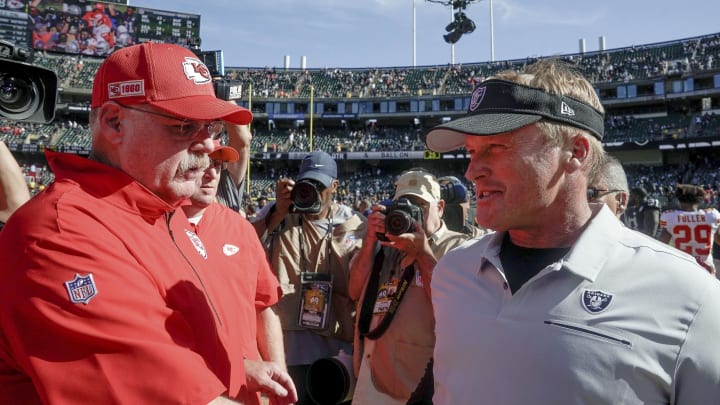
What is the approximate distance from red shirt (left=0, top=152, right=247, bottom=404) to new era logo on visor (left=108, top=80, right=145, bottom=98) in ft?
0.76

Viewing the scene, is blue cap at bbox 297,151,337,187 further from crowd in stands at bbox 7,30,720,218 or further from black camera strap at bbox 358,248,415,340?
crowd in stands at bbox 7,30,720,218

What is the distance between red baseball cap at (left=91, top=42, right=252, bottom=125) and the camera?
168cm

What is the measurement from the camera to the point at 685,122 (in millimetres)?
43656

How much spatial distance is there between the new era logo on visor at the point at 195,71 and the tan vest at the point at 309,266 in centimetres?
208

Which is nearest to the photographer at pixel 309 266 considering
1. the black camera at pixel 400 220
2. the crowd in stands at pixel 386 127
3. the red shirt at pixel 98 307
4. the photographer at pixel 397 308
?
the photographer at pixel 397 308

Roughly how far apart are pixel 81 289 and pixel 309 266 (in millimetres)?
2515

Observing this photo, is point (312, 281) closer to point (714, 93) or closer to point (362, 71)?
point (714, 93)

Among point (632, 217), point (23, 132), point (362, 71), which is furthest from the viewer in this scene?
point (362, 71)

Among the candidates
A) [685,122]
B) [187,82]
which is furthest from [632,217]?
[685,122]

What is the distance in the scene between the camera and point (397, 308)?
3146 mm

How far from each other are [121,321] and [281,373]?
0.90 meters

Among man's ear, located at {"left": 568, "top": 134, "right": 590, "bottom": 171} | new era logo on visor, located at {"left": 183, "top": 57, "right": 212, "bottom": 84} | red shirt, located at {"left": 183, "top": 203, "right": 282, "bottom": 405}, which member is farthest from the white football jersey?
new era logo on visor, located at {"left": 183, "top": 57, "right": 212, "bottom": 84}

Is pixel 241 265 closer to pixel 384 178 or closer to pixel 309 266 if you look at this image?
pixel 309 266

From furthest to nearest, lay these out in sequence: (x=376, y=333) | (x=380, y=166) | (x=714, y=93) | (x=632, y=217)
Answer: (x=380, y=166) < (x=714, y=93) < (x=632, y=217) < (x=376, y=333)
